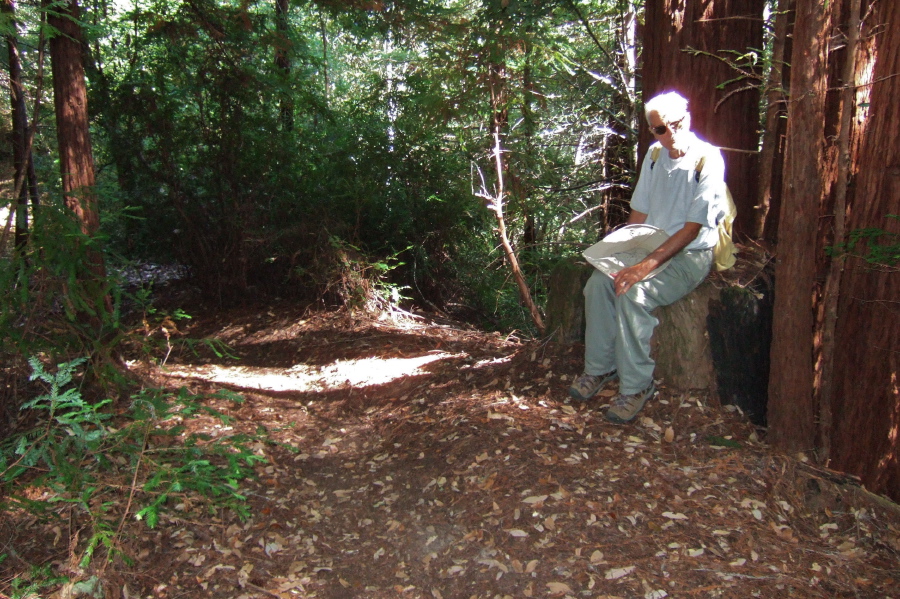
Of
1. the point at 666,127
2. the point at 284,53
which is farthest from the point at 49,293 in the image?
the point at 284,53

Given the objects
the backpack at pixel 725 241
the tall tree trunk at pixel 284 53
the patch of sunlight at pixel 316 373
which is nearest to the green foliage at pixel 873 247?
the backpack at pixel 725 241

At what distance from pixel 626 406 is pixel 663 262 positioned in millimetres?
857

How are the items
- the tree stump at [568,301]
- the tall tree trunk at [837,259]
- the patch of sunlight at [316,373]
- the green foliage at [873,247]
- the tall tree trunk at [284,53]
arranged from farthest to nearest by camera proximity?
the tall tree trunk at [284,53], the patch of sunlight at [316,373], the tree stump at [568,301], the tall tree trunk at [837,259], the green foliage at [873,247]

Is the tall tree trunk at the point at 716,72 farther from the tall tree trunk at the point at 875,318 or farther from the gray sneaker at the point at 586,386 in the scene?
the gray sneaker at the point at 586,386

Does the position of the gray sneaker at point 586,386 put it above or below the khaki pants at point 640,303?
below

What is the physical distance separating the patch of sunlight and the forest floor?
0.90 meters

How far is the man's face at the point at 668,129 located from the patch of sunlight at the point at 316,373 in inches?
102

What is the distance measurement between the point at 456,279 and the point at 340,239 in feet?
6.20

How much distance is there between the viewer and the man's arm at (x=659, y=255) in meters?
3.69

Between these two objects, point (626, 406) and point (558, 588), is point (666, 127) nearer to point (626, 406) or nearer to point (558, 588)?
point (626, 406)

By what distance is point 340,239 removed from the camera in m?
7.31

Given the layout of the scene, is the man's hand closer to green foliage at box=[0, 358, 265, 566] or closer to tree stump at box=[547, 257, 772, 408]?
tree stump at box=[547, 257, 772, 408]

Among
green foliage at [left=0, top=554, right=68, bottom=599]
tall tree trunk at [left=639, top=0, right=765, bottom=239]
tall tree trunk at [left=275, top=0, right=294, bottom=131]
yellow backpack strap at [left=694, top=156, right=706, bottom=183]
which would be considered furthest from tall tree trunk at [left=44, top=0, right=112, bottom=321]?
tall tree trunk at [left=639, top=0, right=765, bottom=239]

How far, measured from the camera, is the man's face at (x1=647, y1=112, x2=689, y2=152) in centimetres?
366
